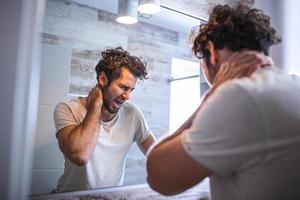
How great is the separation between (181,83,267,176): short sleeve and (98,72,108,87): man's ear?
21.7 inches

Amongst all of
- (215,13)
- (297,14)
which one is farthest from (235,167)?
(297,14)

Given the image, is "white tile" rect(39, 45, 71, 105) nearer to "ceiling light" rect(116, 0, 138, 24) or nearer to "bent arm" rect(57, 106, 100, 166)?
"bent arm" rect(57, 106, 100, 166)

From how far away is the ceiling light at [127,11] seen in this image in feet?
3.84

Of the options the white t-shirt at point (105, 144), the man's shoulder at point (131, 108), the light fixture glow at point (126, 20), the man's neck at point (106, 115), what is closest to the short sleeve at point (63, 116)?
the white t-shirt at point (105, 144)

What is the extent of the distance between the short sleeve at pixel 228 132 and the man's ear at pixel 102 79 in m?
0.55

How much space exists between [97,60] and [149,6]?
1.06 ft

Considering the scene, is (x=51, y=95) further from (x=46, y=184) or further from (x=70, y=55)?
(x=46, y=184)

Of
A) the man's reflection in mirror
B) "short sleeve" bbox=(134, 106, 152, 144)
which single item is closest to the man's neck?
the man's reflection in mirror

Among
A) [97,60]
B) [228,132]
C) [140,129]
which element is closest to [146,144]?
[140,129]

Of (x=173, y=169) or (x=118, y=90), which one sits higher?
(x=118, y=90)

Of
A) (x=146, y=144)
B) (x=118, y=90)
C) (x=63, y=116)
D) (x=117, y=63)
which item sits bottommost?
(x=146, y=144)

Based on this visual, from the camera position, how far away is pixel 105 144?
1.13 m

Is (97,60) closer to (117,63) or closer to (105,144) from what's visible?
(117,63)

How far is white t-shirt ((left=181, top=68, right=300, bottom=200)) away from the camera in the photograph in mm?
630
